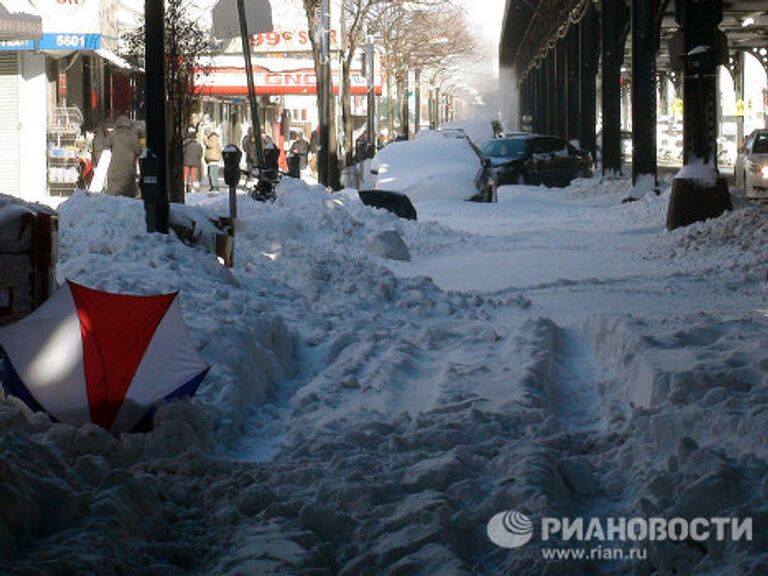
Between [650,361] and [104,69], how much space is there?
35354 millimetres

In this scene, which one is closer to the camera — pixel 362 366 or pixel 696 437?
pixel 696 437

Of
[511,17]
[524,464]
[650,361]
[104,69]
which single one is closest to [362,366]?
[650,361]

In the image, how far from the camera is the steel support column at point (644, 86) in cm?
2892

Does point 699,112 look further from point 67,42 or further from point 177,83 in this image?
point 67,42

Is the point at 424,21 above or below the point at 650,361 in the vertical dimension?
above

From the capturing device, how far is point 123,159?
2356 centimetres

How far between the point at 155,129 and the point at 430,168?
17.8m

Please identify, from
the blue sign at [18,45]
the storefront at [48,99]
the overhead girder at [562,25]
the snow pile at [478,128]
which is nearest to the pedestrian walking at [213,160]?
the storefront at [48,99]

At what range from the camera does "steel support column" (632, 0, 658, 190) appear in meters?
28.9

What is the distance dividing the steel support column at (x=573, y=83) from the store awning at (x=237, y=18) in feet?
69.8

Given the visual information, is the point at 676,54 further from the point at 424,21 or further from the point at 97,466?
the point at 424,21

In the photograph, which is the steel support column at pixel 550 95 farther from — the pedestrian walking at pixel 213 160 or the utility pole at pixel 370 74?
the pedestrian walking at pixel 213 160

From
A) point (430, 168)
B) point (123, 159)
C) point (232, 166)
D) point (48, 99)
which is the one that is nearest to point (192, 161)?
point (48, 99)

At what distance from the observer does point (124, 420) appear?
23.7 feet
